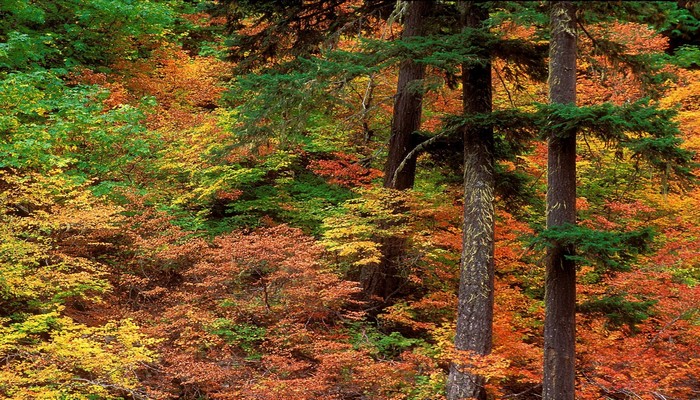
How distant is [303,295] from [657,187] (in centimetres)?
838

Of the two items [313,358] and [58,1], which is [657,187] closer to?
[313,358]

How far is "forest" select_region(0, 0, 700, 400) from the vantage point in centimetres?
657

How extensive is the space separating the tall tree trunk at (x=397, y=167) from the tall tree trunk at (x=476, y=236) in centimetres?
192

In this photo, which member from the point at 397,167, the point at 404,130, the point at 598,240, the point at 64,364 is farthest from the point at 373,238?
the point at 64,364

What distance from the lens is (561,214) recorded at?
6.49m

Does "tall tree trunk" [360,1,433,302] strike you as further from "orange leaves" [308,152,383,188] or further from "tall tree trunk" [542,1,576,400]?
"tall tree trunk" [542,1,576,400]

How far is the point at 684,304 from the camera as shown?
855 centimetres

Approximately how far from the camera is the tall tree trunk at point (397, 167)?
10.1 m

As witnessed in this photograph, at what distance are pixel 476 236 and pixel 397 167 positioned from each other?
8.26 feet

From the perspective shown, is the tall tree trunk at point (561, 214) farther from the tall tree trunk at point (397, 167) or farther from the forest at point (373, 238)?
the tall tree trunk at point (397, 167)

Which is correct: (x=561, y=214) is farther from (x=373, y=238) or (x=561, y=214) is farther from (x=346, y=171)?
(x=346, y=171)

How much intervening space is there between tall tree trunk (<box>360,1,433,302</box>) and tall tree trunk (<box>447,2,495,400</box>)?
6.30ft

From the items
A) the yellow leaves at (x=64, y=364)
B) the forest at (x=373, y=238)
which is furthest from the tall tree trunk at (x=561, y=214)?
the yellow leaves at (x=64, y=364)

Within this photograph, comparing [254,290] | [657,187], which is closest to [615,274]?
[657,187]
